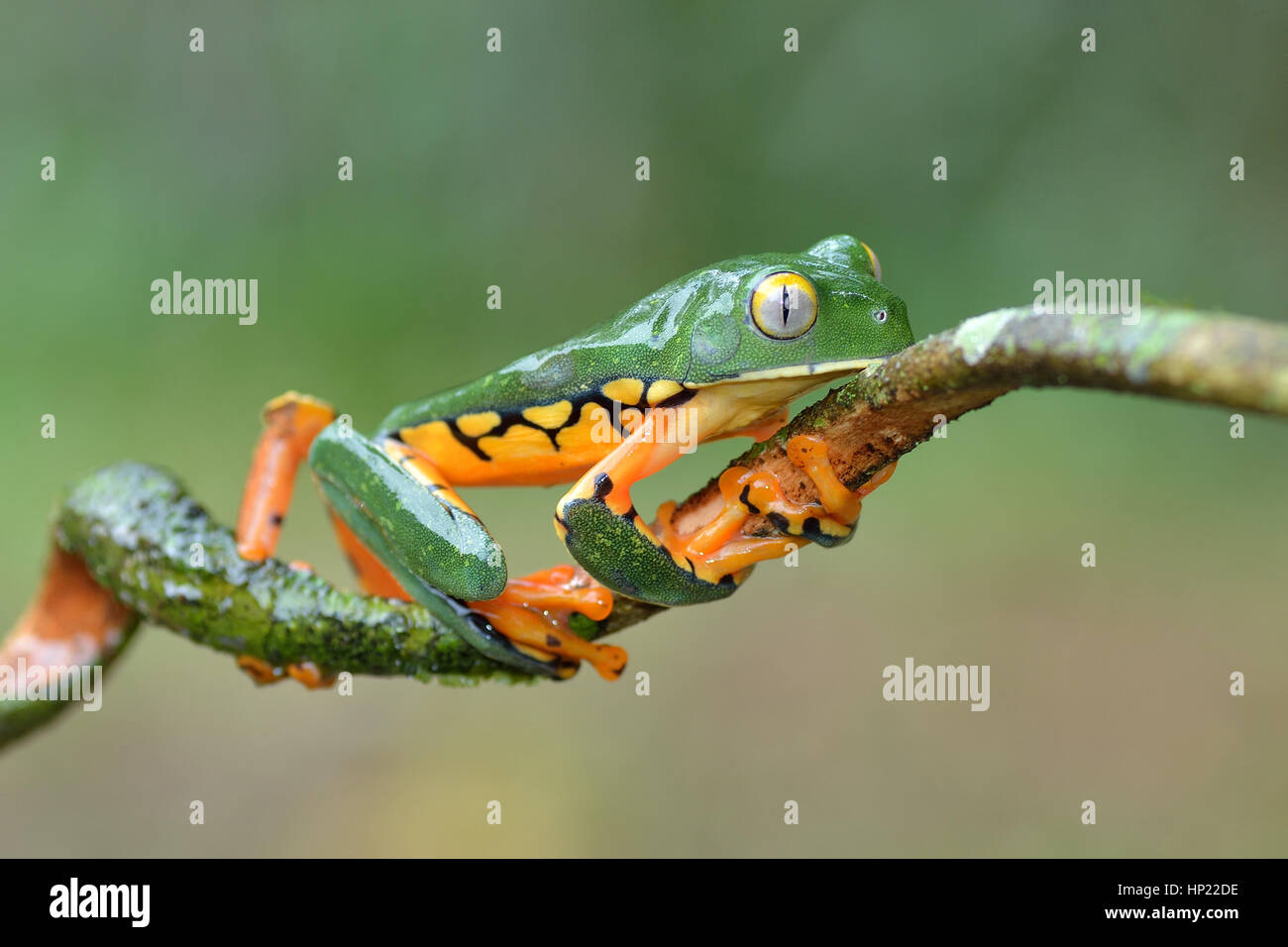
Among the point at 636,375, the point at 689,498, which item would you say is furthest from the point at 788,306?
the point at 689,498

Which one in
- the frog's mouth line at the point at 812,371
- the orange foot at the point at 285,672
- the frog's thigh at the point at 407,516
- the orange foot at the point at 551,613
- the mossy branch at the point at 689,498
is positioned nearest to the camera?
the mossy branch at the point at 689,498

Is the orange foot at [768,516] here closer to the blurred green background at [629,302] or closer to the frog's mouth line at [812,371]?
the frog's mouth line at [812,371]

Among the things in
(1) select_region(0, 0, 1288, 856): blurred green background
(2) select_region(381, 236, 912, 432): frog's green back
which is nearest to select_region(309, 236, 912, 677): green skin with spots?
(2) select_region(381, 236, 912, 432): frog's green back

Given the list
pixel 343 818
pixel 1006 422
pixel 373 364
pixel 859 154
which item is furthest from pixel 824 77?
pixel 343 818

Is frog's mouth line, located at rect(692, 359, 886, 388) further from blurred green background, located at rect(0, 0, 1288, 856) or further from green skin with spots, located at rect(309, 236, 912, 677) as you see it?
blurred green background, located at rect(0, 0, 1288, 856)

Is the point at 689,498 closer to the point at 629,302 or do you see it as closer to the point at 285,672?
the point at 285,672

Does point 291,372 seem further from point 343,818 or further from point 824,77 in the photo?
point 824,77

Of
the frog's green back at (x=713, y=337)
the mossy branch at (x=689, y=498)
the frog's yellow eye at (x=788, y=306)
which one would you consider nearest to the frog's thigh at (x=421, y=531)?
the mossy branch at (x=689, y=498)
